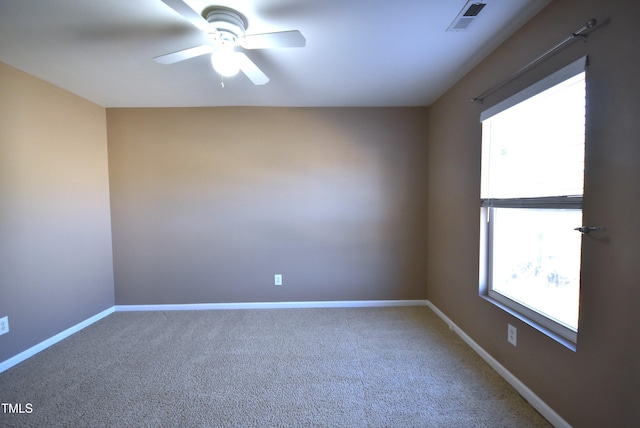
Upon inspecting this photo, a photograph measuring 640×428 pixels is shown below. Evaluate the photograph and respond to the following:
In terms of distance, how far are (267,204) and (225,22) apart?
1785 mm

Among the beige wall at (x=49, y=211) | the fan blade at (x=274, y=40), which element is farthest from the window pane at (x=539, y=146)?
the beige wall at (x=49, y=211)

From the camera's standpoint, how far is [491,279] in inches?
76.5

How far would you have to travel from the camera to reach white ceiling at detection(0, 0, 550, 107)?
4.62 feet

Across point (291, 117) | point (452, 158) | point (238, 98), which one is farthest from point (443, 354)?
point (238, 98)

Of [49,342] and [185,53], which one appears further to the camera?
[49,342]

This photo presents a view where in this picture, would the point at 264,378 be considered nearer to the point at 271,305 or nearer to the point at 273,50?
the point at 271,305

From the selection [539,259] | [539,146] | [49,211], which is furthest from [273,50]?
[49,211]

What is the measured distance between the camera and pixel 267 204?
9.48ft

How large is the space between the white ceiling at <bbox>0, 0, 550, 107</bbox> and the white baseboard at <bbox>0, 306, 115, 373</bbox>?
2.30 metres

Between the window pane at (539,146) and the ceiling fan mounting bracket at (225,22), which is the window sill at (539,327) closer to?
the window pane at (539,146)

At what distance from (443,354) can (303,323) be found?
4.26 feet

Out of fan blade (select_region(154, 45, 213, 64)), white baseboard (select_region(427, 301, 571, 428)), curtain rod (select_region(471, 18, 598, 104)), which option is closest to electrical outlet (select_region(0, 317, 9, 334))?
fan blade (select_region(154, 45, 213, 64))

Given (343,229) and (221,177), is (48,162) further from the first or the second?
(343,229)

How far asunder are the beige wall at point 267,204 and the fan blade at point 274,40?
1.36 metres
